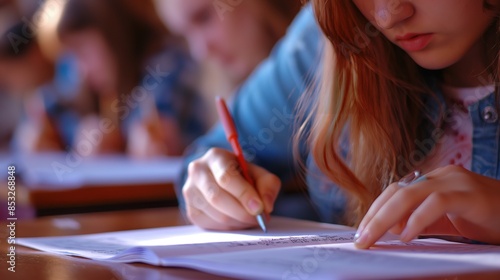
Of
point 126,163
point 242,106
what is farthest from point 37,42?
point 242,106

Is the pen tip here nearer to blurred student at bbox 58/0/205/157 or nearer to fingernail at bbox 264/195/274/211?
fingernail at bbox 264/195/274/211

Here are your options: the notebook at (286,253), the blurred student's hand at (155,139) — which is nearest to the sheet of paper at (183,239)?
the notebook at (286,253)

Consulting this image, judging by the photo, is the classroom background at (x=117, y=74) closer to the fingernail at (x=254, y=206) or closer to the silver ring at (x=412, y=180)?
the fingernail at (x=254, y=206)

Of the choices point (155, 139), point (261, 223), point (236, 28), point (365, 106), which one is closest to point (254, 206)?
point (261, 223)

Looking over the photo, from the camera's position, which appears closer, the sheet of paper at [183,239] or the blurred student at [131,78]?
the sheet of paper at [183,239]

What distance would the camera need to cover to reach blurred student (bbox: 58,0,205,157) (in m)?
2.85

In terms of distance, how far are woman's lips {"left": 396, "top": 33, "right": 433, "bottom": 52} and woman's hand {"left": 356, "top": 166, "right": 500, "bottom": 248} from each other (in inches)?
6.5

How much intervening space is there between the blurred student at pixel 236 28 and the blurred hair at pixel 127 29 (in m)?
0.61

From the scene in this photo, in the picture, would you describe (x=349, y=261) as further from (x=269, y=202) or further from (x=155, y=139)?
(x=155, y=139)

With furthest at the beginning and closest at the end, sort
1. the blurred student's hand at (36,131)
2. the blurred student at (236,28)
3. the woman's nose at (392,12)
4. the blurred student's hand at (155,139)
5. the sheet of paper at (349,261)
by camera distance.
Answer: the blurred student's hand at (36,131) → the blurred student's hand at (155,139) → the blurred student at (236,28) → the woman's nose at (392,12) → the sheet of paper at (349,261)

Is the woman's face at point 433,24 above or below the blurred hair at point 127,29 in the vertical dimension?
below

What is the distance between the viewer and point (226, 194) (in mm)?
834

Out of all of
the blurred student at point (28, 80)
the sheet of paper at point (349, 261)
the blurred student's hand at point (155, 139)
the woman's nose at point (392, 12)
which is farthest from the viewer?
the blurred student at point (28, 80)

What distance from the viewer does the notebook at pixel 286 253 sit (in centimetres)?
53
